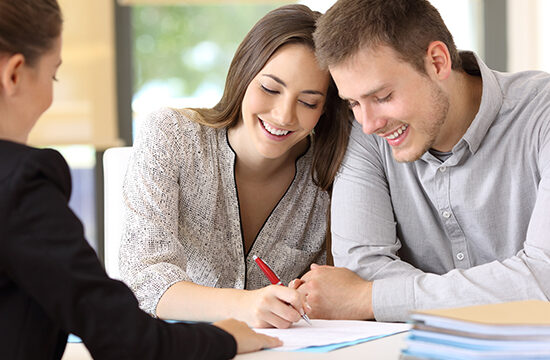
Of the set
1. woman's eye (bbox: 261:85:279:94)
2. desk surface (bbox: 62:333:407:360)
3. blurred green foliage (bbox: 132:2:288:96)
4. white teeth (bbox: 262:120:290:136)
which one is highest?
blurred green foliage (bbox: 132:2:288:96)

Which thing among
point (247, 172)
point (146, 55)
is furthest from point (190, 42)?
point (247, 172)

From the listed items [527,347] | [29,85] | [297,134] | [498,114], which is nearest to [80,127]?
[297,134]

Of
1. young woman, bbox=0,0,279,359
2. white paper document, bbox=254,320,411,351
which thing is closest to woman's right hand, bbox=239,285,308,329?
white paper document, bbox=254,320,411,351

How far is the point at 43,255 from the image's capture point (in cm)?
82

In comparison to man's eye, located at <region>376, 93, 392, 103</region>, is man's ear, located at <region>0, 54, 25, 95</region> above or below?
above

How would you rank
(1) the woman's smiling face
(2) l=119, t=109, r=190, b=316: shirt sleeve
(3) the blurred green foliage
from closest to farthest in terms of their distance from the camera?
(2) l=119, t=109, r=190, b=316: shirt sleeve < (1) the woman's smiling face < (3) the blurred green foliage

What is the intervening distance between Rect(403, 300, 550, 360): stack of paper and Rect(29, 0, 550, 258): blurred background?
3.78 meters

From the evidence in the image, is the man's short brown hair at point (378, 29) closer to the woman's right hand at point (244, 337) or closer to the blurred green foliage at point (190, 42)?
the woman's right hand at point (244, 337)

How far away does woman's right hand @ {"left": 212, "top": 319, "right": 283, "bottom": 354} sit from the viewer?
1047 mm

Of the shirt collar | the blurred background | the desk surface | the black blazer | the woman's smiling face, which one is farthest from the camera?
the blurred background

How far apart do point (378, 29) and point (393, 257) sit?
53 centimetres

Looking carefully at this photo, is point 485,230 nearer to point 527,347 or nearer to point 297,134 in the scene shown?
point 297,134

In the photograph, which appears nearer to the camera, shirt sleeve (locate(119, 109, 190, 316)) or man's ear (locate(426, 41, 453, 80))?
shirt sleeve (locate(119, 109, 190, 316))

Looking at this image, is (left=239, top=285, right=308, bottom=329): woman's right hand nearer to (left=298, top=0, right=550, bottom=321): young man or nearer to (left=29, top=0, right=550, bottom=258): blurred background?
(left=298, top=0, right=550, bottom=321): young man
